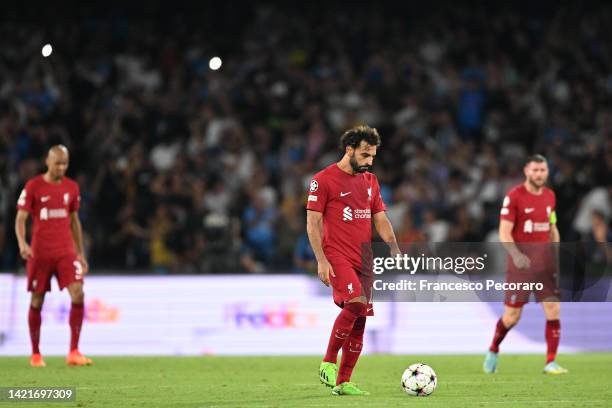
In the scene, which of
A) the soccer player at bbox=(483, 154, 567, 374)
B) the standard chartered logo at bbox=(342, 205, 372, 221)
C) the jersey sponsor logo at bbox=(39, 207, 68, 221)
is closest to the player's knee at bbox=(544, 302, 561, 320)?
the soccer player at bbox=(483, 154, 567, 374)

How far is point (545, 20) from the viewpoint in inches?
991

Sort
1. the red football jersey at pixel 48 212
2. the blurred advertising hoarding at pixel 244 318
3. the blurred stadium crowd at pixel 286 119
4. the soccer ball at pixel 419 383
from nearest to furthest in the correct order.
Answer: the soccer ball at pixel 419 383, the red football jersey at pixel 48 212, the blurred advertising hoarding at pixel 244 318, the blurred stadium crowd at pixel 286 119

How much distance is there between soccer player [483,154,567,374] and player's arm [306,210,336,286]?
327 centimetres

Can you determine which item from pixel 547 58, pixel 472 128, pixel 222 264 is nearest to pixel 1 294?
pixel 222 264

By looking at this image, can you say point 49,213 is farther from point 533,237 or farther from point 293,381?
point 533,237

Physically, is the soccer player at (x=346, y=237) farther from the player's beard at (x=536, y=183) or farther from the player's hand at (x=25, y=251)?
the player's hand at (x=25, y=251)

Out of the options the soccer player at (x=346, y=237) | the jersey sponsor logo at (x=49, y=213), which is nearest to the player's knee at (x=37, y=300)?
the jersey sponsor logo at (x=49, y=213)

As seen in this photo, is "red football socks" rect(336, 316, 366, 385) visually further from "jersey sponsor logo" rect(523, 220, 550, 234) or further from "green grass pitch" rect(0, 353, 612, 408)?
"jersey sponsor logo" rect(523, 220, 550, 234)

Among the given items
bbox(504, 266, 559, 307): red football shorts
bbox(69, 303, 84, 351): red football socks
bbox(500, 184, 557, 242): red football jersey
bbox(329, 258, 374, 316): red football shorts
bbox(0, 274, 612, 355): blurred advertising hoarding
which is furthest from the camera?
bbox(0, 274, 612, 355): blurred advertising hoarding

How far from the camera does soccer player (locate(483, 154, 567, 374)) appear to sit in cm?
Answer: 1333

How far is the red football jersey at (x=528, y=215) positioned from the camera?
530 inches

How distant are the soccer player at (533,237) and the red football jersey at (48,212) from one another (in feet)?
16.9

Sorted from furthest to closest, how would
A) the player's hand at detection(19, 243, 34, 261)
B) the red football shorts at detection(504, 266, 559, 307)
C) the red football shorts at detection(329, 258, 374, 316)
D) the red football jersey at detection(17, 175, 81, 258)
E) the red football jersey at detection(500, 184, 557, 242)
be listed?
the red football jersey at detection(17, 175, 81, 258), the player's hand at detection(19, 243, 34, 261), the red football jersey at detection(500, 184, 557, 242), the red football shorts at detection(504, 266, 559, 307), the red football shorts at detection(329, 258, 374, 316)

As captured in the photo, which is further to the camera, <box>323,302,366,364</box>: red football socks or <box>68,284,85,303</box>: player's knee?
<box>68,284,85,303</box>: player's knee
